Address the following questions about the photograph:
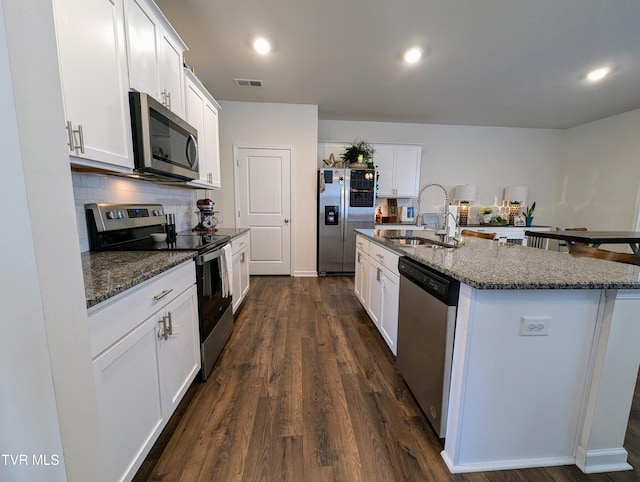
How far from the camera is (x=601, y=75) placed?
3.08m

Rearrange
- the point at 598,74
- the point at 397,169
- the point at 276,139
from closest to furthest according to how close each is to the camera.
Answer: the point at 598,74 < the point at 276,139 < the point at 397,169

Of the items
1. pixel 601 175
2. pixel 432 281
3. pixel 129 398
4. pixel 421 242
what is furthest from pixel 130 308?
pixel 601 175

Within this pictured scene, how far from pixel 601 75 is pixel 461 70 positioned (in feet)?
5.63

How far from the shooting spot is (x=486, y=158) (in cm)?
520

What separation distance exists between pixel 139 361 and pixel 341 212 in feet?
11.4

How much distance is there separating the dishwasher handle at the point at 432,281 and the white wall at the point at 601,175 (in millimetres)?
5153

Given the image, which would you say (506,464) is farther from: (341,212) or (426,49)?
(341,212)

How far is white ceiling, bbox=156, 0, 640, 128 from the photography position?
208 centimetres

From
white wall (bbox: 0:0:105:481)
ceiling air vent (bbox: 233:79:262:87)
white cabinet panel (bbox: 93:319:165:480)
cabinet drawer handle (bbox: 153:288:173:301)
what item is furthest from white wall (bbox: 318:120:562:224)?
white wall (bbox: 0:0:105:481)

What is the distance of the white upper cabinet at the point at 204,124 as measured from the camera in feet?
7.46

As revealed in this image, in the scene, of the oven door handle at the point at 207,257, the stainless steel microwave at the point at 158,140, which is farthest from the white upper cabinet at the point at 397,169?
the oven door handle at the point at 207,257

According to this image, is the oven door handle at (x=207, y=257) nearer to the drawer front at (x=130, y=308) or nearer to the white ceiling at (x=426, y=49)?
the drawer front at (x=130, y=308)

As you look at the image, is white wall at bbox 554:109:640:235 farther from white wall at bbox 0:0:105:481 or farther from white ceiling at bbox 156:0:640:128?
white wall at bbox 0:0:105:481

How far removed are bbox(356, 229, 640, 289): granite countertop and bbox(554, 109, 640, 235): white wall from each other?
4.39 metres
